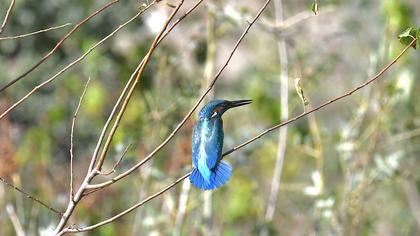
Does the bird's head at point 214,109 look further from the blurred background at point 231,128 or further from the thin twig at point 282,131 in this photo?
the thin twig at point 282,131

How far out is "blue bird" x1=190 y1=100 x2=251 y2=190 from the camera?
2.04 m

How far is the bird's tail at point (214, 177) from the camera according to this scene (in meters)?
2.02

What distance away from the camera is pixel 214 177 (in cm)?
205

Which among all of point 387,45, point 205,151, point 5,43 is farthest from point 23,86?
point 205,151

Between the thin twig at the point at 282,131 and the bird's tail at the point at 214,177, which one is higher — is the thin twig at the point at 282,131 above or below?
above

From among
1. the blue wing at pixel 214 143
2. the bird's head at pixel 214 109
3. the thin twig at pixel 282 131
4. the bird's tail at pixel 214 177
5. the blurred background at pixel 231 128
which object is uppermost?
the blurred background at pixel 231 128

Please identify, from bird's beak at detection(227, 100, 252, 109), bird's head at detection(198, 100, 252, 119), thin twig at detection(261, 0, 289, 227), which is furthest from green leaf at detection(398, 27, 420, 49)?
thin twig at detection(261, 0, 289, 227)

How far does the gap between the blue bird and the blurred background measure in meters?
0.33

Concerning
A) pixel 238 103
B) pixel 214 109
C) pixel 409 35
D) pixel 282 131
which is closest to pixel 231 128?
pixel 282 131

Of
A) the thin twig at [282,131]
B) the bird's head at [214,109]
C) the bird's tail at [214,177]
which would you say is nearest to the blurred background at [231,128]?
the thin twig at [282,131]

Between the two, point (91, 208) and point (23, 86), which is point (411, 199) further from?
point (23, 86)

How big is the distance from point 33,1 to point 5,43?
45 cm

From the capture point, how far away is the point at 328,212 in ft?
12.2

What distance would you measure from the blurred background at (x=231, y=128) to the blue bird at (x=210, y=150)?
0.33m
